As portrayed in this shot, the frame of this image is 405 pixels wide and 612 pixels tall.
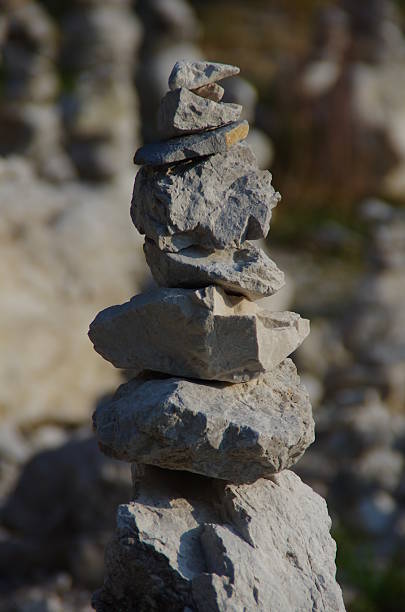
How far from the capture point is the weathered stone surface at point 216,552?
9.74ft

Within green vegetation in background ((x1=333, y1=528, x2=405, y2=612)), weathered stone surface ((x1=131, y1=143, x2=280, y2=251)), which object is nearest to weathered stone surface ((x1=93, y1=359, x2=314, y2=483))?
weathered stone surface ((x1=131, y1=143, x2=280, y2=251))

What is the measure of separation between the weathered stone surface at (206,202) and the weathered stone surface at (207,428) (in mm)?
499

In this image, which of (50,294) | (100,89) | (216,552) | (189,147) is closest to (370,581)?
(216,552)

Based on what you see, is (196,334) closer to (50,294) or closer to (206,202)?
(206,202)

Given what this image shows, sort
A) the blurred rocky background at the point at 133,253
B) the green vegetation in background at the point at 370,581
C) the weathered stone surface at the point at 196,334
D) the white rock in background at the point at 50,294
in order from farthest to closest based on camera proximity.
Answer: the white rock in background at the point at 50,294
the blurred rocky background at the point at 133,253
the green vegetation in background at the point at 370,581
the weathered stone surface at the point at 196,334

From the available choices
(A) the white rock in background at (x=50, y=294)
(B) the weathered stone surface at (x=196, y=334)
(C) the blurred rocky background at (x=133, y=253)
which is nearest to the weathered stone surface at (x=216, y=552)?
(B) the weathered stone surface at (x=196, y=334)

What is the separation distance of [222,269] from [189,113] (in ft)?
1.74

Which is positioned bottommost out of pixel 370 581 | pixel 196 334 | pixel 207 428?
pixel 370 581

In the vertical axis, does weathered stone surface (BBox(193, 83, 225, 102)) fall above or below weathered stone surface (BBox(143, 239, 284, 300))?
above

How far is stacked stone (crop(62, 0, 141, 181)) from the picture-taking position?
39.0 feet

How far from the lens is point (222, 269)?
3.13m

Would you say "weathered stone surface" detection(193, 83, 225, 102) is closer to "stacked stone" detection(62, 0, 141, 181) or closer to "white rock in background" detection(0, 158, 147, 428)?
"white rock in background" detection(0, 158, 147, 428)

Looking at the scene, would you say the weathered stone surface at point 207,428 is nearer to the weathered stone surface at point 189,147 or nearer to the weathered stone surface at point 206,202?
the weathered stone surface at point 206,202

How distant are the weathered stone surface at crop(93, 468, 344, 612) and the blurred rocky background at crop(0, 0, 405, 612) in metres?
2.17
